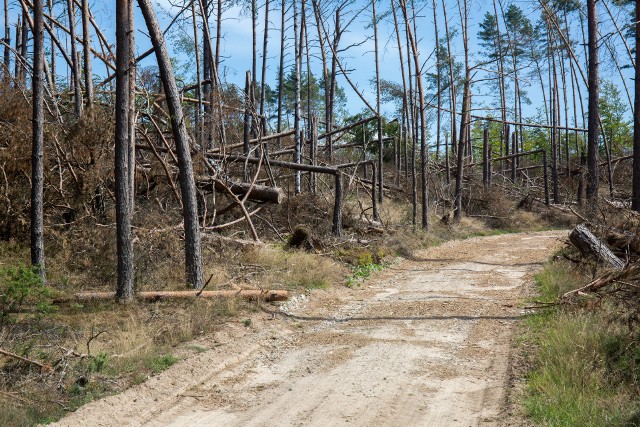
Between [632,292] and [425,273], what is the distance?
8.04 m

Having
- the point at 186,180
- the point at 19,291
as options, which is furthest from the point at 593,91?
the point at 19,291

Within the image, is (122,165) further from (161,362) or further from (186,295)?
(161,362)

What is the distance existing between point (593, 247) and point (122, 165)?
28.2 ft

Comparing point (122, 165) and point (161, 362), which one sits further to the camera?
point (122, 165)

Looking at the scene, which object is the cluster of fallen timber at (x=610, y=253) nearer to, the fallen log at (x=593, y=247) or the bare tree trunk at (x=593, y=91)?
the fallen log at (x=593, y=247)

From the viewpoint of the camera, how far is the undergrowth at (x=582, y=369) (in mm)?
5887

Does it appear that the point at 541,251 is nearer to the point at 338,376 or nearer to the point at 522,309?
the point at 522,309

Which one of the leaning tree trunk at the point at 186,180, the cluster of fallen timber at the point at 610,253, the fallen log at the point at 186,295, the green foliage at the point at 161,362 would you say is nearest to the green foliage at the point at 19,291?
A: the fallen log at the point at 186,295

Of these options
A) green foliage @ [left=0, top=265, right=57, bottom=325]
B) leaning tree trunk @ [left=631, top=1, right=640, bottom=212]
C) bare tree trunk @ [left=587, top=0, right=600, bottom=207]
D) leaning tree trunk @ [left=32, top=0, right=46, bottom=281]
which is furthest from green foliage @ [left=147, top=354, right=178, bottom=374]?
bare tree trunk @ [left=587, top=0, right=600, bottom=207]

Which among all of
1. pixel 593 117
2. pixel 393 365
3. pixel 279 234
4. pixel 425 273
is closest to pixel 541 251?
pixel 593 117

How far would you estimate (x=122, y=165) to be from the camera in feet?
34.4

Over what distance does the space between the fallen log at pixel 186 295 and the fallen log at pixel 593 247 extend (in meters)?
5.76

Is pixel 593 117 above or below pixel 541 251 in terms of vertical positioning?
above

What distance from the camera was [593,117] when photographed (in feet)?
64.5
